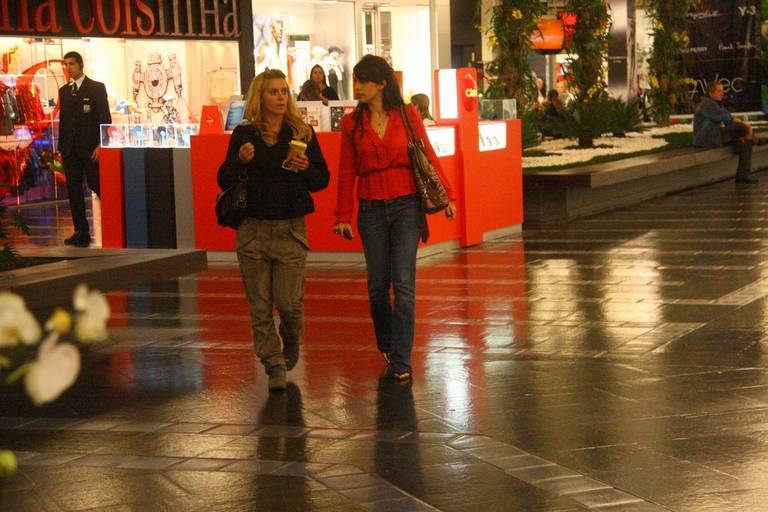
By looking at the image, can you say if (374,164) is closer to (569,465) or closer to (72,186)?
(569,465)

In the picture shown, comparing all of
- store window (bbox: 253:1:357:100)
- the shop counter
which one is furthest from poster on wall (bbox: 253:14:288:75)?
the shop counter

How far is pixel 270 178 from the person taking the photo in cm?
674

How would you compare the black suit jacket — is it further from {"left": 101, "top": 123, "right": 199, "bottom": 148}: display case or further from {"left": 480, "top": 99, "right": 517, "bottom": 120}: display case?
{"left": 480, "top": 99, "right": 517, "bottom": 120}: display case

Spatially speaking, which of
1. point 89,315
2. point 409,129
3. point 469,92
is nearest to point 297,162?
point 409,129

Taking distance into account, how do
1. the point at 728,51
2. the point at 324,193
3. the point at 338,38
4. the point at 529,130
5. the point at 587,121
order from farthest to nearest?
the point at 728,51 → the point at 338,38 → the point at 587,121 → the point at 529,130 → the point at 324,193

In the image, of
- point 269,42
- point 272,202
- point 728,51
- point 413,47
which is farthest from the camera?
point 413,47

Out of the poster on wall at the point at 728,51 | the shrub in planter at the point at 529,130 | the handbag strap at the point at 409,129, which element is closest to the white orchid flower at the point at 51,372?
the handbag strap at the point at 409,129

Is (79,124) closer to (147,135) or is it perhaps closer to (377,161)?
(147,135)

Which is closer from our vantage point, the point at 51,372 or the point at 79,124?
the point at 51,372

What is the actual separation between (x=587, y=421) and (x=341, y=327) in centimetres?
322

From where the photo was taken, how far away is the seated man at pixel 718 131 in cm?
2156

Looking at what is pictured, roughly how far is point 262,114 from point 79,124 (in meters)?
7.84

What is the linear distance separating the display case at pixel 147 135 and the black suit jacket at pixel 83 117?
24 cm

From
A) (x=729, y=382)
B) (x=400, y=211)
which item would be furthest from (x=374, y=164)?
(x=729, y=382)
